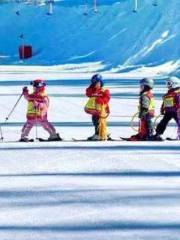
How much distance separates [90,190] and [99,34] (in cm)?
8323

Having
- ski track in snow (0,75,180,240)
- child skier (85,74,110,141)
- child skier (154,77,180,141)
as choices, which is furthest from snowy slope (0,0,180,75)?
ski track in snow (0,75,180,240)

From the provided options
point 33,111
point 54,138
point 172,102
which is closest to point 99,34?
point 172,102

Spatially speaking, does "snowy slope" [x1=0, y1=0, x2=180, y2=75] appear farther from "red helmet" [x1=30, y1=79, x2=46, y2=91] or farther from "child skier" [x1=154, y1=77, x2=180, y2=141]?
"red helmet" [x1=30, y1=79, x2=46, y2=91]

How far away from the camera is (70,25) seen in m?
103

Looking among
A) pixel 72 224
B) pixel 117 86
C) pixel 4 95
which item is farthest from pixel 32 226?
pixel 117 86

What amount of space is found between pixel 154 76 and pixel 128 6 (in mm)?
33991

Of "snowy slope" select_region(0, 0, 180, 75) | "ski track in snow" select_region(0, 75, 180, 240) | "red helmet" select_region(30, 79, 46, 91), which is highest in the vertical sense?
"snowy slope" select_region(0, 0, 180, 75)

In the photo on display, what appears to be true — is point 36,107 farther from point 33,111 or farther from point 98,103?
point 98,103

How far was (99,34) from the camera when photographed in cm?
9362

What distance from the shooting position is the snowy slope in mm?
77525

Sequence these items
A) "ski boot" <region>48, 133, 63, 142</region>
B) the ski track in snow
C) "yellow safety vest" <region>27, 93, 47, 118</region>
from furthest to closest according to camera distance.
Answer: "ski boot" <region>48, 133, 63, 142</region> < "yellow safety vest" <region>27, 93, 47, 118</region> < the ski track in snow

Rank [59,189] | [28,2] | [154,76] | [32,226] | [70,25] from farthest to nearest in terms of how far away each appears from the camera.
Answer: [28,2] → [70,25] → [154,76] → [59,189] → [32,226]

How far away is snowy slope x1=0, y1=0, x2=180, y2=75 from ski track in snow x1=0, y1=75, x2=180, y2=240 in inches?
2044

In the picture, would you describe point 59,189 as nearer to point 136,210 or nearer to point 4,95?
point 136,210
